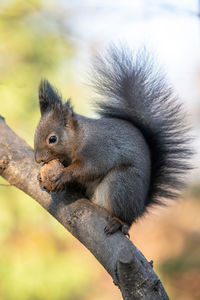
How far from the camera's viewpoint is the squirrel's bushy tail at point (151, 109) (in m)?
2.48

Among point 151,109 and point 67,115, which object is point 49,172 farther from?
point 151,109

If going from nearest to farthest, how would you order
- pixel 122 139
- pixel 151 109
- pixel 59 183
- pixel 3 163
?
pixel 59 183
pixel 3 163
pixel 122 139
pixel 151 109

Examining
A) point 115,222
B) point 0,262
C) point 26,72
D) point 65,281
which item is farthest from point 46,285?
point 115,222

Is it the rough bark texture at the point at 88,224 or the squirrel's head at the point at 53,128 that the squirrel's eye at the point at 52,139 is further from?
the rough bark texture at the point at 88,224

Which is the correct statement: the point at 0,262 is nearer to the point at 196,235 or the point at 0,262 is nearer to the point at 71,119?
the point at 71,119

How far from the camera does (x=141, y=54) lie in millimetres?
2523

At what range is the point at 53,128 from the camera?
2.35m

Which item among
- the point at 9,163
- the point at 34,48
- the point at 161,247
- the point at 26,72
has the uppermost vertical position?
the point at 34,48

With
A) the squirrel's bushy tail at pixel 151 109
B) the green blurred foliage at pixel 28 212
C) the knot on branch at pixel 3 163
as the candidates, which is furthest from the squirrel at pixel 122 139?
the green blurred foliage at pixel 28 212

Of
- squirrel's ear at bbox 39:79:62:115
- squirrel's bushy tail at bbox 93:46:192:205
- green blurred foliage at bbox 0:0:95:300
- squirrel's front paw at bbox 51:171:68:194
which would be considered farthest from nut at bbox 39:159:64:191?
green blurred foliage at bbox 0:0:95:300

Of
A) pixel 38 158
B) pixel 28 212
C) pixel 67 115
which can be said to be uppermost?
pixel 67 115

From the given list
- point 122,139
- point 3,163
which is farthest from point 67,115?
point 3,163

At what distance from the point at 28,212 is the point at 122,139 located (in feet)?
7.48

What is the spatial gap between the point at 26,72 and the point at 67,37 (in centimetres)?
97
